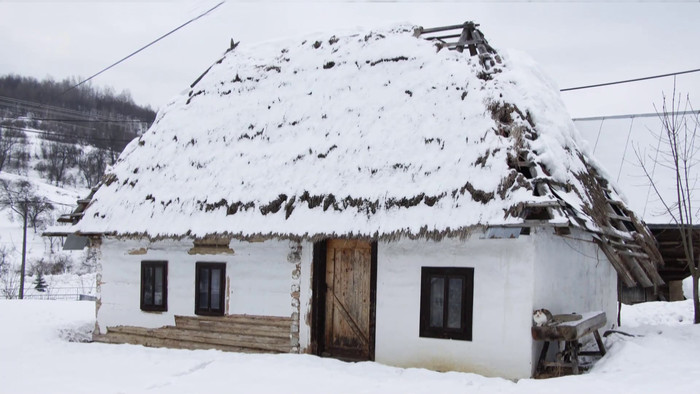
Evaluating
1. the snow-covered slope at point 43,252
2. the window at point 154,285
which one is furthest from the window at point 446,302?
the snow-covered slope at point 43,252

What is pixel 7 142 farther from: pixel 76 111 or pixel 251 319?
pixel 251 319

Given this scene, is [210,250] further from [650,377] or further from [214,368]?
[650,377]

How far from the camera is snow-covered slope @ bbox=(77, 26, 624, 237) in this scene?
367 inches

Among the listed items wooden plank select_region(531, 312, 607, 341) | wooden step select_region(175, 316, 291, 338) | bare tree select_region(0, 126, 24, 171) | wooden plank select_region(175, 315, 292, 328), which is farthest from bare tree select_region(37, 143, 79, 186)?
wooden plank select_region(531, 312, 607, 341)

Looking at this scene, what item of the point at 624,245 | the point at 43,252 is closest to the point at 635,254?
the point at 624,245

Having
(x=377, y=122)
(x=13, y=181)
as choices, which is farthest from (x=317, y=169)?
(x=13, y=181)

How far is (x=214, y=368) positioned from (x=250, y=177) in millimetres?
3402

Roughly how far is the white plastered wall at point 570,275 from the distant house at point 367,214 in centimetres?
5

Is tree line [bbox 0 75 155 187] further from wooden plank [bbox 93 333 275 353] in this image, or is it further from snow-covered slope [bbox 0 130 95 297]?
wooden plank [bbox 93 333 275 353]

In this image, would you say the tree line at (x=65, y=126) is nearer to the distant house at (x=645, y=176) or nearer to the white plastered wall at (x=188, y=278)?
the white plastered wall at (x=188, y=278)

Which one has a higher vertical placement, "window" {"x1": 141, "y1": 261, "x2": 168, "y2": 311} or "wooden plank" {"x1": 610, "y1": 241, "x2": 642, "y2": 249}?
"wooden plank" {"x1": 610, "y1": 241, "x2": 642, "y2": 249}

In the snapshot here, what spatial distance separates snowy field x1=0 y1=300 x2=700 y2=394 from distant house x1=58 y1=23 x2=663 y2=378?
0.75 meters

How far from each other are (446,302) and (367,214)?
68.1 inches

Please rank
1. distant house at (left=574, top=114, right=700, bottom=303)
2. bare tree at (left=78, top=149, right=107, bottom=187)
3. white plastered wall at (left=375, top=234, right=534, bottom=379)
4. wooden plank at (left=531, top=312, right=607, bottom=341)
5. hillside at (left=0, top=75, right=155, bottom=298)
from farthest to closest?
bare tree at (left=78, top=149, right=107, bottom=187) → hillside at (left=0, top=75, right=155, bottom=298) → distant house at (left=574, top=114, right=700, bottom=303) → white plastered wall at (left=375, top=234, right=534, bottom=379) → wooden plank at (left=531, top=312, right=607, bottom=341)
